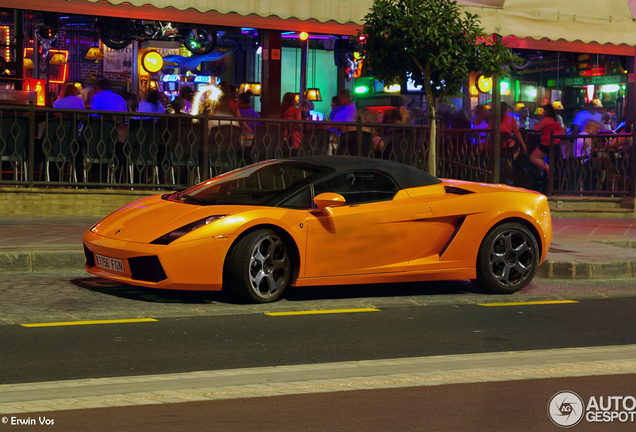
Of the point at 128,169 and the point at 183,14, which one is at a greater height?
the point at 183,14

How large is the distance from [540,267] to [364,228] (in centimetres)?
283

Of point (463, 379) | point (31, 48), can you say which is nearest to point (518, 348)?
point (463, 379)

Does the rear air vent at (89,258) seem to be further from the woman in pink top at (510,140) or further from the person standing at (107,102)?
the woman in pink top at (510,140)

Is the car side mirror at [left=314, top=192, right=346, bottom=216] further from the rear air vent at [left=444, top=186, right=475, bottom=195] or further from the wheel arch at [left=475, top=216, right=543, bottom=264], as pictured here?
the wheel arch at [left=475, top=216, right=543, bottom=264]

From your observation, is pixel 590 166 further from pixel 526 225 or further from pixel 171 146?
pixel 526 225

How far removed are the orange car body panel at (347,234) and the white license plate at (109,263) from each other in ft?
0.13

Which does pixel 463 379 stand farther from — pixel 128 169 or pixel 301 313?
pixel 128 169

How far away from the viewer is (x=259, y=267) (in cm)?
727

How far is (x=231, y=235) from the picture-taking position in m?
7.10

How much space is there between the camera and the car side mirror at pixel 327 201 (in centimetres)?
740

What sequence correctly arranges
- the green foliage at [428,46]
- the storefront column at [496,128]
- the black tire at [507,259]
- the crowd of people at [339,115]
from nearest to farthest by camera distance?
the black tire at [507,259] < the green foliage at [428,46] < the storefront column at [496,128] < the crowd of people at [339,115]

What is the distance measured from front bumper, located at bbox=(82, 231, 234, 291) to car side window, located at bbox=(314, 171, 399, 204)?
111 centimetres

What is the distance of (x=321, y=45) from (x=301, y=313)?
2242 centimetres

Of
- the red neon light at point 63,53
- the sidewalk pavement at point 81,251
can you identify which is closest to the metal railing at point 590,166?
the sidewalk pavement at point 81,251
